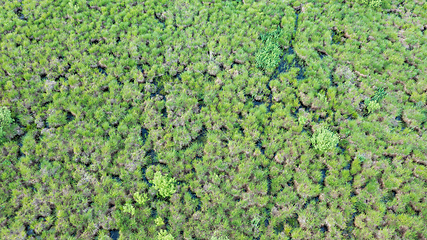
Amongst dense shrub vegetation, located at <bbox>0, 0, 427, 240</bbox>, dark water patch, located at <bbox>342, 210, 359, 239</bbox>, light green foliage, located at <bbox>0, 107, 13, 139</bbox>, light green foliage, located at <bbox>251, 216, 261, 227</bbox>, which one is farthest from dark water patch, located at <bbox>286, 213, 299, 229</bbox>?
light green foliage, located at <bbox>0, 107, 13, 139</bbox>

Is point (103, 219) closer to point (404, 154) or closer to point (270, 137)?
point (270, 137)

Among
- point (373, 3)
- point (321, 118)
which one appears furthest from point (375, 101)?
point (373, 3)

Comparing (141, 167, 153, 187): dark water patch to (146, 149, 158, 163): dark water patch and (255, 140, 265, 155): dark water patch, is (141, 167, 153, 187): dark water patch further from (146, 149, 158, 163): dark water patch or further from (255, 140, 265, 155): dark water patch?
(255, 140, 265, 155): dark water patch

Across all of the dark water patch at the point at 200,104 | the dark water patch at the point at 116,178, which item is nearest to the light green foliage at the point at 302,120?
the dark water patch at the point at 200,104

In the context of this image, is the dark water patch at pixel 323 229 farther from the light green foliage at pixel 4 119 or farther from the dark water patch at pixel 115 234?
the light green foliage at pixel 4 119

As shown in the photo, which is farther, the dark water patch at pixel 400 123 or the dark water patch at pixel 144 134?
the dark water patch at pixel 400 123

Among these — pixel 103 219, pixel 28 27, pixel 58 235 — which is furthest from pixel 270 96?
pixel 28 27
